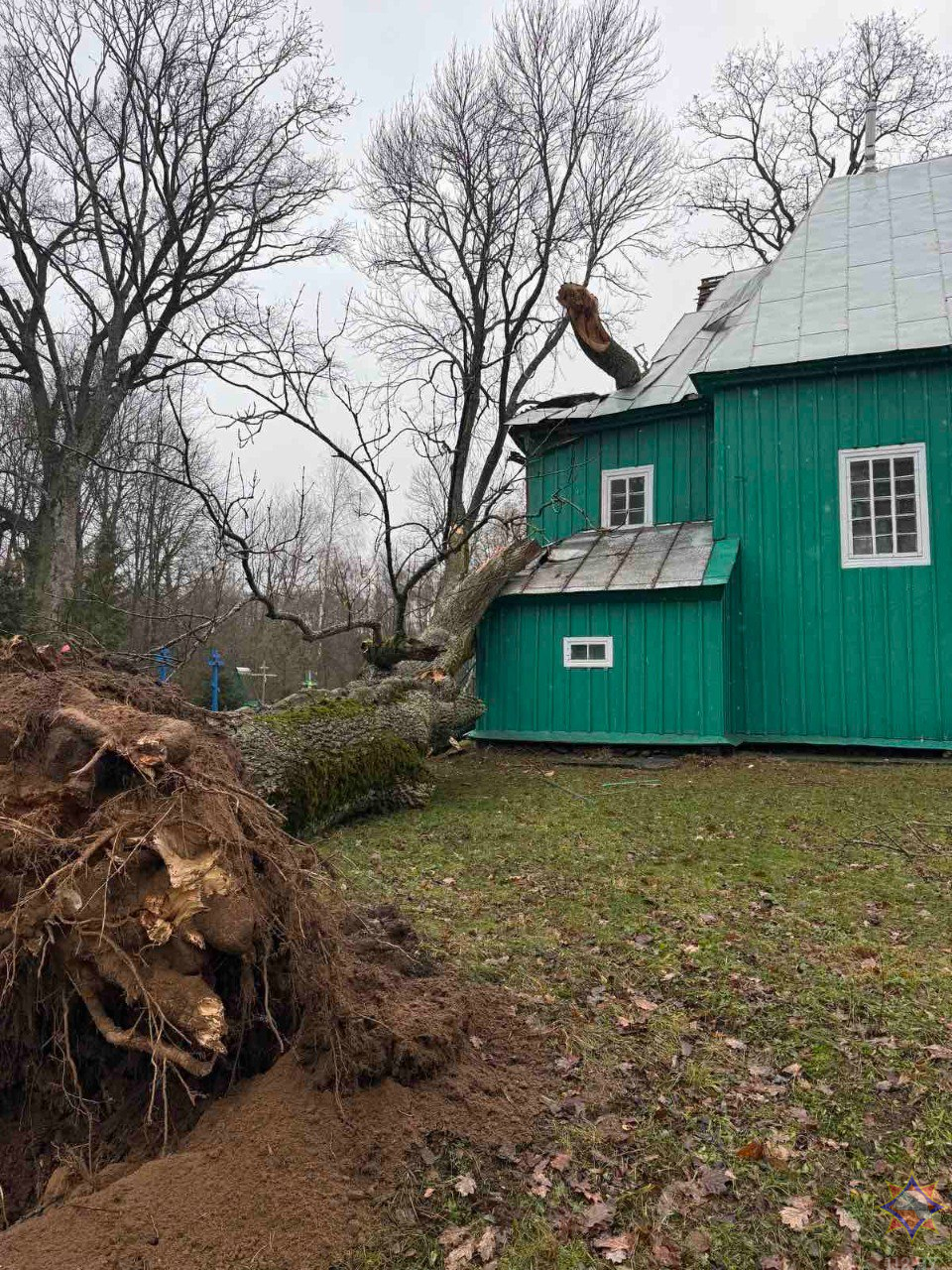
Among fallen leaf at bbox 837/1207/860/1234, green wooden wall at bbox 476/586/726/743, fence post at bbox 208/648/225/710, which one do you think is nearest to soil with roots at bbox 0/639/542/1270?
fallen leaf at bbox 837/1207/860/1234

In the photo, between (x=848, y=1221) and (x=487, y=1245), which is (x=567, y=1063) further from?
(x=848, y=1221)

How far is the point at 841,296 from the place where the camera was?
1181 centimetres

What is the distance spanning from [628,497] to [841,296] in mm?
4171

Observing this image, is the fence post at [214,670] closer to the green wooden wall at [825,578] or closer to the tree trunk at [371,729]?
the tree trunk at [371,729]

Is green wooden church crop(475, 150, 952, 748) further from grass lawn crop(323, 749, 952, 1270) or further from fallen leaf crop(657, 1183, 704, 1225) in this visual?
fallen leaf crop(657, 1183, 704, 1225)

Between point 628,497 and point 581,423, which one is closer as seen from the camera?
point 628,497

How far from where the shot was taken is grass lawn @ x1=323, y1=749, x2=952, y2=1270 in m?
2.38

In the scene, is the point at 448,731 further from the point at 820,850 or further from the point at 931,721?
the point at 931,721

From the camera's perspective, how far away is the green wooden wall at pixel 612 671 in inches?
416

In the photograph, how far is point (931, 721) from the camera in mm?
10094

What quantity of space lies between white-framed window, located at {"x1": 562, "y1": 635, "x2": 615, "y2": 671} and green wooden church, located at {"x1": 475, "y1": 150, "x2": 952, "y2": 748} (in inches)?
0.9

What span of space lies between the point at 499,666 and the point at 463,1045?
896 centimetres

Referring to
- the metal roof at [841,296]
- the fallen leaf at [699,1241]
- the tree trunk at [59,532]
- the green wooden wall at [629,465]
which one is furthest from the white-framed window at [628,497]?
the tree trunk at [59,532]

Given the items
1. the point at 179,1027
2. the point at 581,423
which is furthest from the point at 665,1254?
the point at 581,423
